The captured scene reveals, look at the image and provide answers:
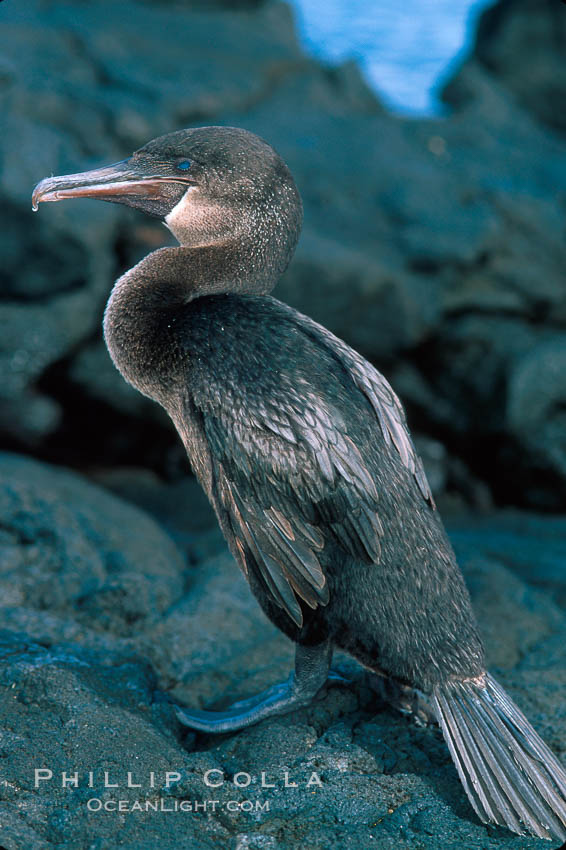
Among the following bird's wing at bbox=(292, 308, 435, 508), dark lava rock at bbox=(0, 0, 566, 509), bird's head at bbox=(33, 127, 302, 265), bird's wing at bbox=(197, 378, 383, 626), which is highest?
bird's head at bbox=(33, 127, 302, 265)

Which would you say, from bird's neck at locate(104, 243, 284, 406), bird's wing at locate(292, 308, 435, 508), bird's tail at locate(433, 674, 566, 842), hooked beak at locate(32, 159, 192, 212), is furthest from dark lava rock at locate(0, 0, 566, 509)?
bird's tail at locate(433, 674, 566, 842)

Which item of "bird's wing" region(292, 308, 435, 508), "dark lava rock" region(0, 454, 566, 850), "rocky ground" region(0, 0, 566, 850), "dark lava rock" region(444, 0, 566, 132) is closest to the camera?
"dark lava rock" region(0, 454, 566, 850)

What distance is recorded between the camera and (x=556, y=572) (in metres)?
4.29

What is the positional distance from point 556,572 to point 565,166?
3.68m

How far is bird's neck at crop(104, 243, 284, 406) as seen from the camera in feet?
8.67

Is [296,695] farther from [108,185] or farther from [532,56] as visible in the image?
[532,56]

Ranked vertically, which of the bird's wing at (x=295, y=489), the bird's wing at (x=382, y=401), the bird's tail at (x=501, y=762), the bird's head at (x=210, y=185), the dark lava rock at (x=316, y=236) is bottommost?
the dark lava rock at (x=316, y=236)

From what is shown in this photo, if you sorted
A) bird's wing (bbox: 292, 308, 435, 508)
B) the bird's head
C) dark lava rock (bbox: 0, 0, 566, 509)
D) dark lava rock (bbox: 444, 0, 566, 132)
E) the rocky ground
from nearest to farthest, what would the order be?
the rocky ground, bird's wing (bbox: 292, 308, 435, 508), the bird's head, dark lava rock (bbox: 0, 0, 566, 509), dark lava rock (bbox: 444, 0, 566, 132)

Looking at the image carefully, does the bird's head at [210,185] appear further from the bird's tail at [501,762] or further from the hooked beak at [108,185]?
the bird's tail at [501,762]

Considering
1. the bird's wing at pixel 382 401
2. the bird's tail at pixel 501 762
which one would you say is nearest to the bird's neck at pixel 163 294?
the bird's wing at pixel 382 401

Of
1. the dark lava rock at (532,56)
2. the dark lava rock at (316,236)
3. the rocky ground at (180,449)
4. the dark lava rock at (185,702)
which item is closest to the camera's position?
the dark lava rock at (185,702)

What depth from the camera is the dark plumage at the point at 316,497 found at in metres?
2.42

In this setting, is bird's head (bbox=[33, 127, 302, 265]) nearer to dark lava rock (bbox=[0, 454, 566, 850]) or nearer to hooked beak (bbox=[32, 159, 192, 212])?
hooked beak (bbox=[32, 159, 192, 212])

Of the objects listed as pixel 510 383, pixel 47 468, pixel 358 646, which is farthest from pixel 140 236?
pixel 358 646
